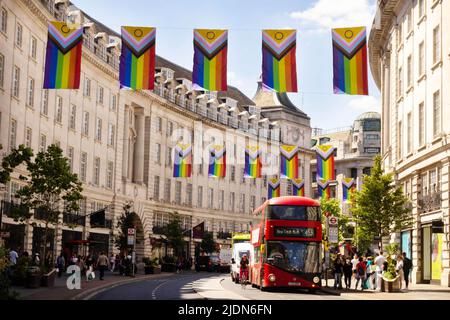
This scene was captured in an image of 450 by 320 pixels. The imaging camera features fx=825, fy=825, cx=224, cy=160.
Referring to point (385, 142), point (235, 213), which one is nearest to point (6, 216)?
point (385, 142)

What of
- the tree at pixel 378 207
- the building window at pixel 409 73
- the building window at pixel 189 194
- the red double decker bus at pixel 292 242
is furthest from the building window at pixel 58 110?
the building window at pixel 189 194

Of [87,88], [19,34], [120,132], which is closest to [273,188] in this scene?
[120,132]

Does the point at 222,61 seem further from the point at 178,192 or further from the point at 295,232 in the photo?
the point at 178,192

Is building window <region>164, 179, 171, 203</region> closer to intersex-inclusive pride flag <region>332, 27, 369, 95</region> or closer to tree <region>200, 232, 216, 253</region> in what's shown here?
tree <region>200, 232, 216, 253</region>

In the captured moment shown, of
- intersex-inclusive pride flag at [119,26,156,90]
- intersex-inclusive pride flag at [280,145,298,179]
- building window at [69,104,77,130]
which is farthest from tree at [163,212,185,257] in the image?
intersex-inclusive pride flag at [119,26,156,90]

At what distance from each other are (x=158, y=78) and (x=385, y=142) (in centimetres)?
3550

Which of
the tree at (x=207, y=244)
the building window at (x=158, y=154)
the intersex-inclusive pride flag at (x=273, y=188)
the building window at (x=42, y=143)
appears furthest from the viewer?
the tree at (x=207, y=244)

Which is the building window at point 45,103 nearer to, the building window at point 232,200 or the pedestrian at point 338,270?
the pedestrian at point 338,270

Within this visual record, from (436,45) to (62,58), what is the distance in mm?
19612

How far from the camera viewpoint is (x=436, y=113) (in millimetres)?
40688

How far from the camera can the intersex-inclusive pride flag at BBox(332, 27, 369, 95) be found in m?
29.7

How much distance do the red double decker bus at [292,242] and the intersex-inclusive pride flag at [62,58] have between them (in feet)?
31.6

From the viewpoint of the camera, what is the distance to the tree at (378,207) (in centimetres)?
4238
